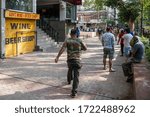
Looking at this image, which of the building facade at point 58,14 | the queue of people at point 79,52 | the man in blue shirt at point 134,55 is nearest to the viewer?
the queue of people at point 79,52

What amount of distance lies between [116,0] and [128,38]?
16.2 meters

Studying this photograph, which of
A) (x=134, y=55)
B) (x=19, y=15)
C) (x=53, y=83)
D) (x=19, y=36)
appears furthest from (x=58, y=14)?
(x=53, y=83)

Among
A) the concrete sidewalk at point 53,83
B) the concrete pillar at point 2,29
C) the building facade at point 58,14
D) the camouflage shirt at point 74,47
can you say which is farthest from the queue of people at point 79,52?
the building facade at point 58,14

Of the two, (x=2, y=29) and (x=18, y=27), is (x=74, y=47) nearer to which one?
(x=2, y=29)

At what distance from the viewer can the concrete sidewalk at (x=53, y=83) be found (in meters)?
9.12

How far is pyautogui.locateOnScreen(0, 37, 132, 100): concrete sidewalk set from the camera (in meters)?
9.12

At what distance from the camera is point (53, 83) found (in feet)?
35.2

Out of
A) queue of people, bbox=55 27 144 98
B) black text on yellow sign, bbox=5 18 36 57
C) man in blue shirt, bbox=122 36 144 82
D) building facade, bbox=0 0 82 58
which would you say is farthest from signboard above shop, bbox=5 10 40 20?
man in blue shirt, bbox=122 36 144 82

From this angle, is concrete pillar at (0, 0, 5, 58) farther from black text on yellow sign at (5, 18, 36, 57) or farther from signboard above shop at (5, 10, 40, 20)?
black text on yellow sign at (5, 18, 36, 57)

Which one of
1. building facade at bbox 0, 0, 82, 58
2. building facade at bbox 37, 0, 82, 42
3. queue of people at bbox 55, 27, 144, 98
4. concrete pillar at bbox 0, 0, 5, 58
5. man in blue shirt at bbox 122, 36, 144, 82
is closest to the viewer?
queue of people at bbox 55, 27, 144, 98

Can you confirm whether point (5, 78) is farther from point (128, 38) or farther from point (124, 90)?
point (128, 38)

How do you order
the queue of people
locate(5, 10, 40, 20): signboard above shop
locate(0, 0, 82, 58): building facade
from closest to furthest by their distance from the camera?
the queue of people < locate(0, 0, 82, 58): building facade < locate(5, 10, 40, 20): signboard above shop

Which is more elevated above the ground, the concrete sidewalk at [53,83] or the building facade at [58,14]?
the building facade at [58,14]

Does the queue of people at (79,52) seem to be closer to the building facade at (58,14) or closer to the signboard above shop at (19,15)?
the signboard above shop at (19,15)
